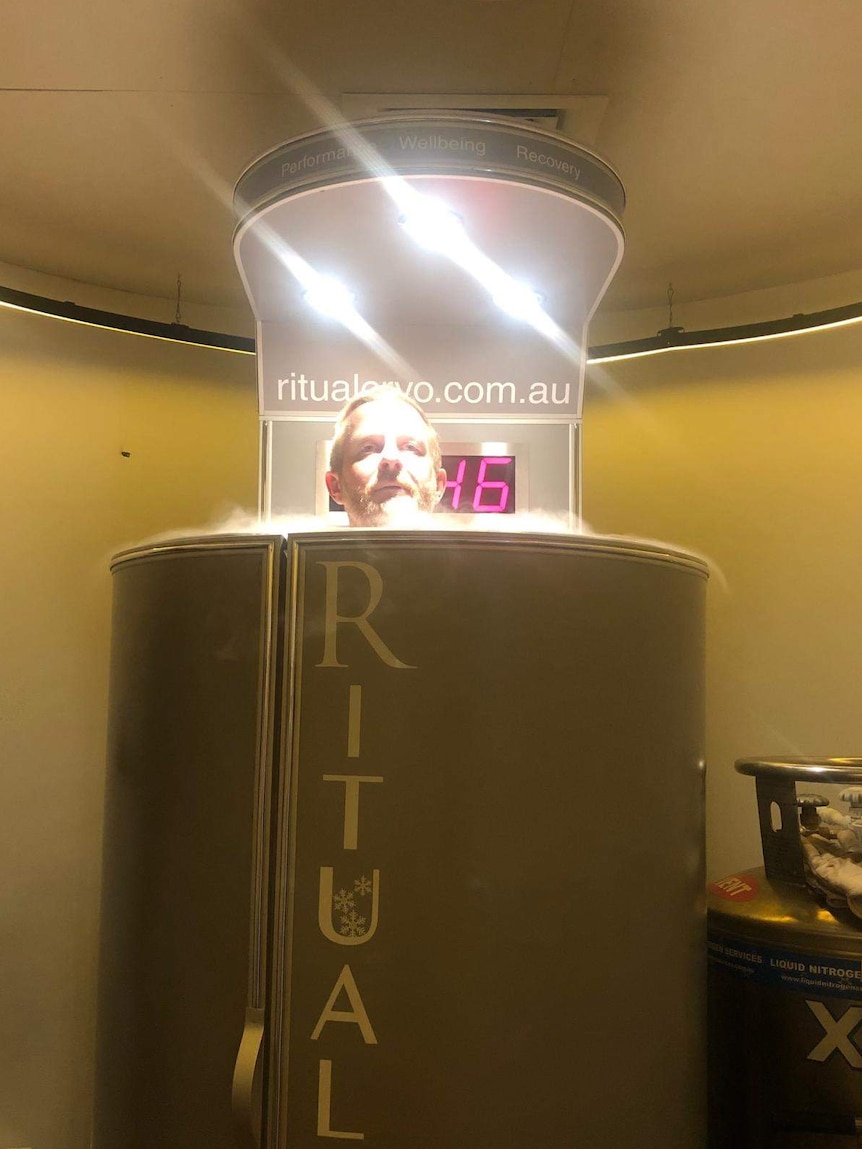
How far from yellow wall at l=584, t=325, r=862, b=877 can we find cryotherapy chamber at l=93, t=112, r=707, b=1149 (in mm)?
1436

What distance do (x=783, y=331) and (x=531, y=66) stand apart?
1.48 m

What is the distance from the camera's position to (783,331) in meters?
3.07

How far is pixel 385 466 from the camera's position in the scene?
85.2 inches

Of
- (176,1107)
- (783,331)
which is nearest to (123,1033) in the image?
(176,1107)

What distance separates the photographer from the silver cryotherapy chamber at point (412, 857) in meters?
1.52

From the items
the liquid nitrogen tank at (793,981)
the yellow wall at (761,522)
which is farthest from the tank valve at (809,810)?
the yellow wall at (761,522)

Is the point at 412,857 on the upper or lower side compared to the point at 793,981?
upper

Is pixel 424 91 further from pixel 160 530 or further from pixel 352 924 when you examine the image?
pixel 352 924

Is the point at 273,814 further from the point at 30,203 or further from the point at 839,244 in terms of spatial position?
the point at 839,244

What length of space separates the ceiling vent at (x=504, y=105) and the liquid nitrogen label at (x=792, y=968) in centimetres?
188

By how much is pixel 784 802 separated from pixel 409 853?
38.7 inches

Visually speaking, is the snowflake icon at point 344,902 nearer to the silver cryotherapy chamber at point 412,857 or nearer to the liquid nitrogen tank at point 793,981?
the silver cryotherapy chamber at point 412,857

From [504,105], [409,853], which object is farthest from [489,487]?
[409,853]

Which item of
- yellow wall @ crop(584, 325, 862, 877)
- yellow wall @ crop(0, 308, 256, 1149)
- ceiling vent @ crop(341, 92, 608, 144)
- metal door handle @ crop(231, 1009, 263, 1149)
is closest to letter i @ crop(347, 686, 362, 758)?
metal door handle @ crop(231, 1009, 263, 1149)
